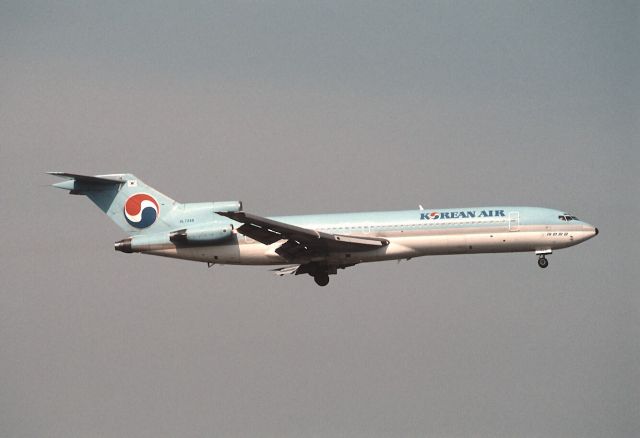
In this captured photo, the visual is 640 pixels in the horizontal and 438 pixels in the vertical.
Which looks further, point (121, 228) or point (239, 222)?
point (121, 228)

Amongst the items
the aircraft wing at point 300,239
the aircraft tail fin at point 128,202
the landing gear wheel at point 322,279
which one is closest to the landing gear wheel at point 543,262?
the aircraft wing at point 300,239

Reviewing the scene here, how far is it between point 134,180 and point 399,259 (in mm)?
14190

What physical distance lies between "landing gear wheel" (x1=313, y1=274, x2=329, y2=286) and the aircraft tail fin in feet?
26.1

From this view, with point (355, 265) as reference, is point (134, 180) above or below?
above

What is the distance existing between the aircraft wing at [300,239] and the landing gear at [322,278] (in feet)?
7.00

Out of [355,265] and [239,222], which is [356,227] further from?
[239,222]

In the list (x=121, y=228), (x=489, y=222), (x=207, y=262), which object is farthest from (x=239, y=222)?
(x=489, y=222)

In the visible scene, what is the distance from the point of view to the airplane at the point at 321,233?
48.3 meters

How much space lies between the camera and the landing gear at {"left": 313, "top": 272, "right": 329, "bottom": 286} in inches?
2015

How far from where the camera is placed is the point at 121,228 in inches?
2020

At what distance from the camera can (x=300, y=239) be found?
48.1 meters

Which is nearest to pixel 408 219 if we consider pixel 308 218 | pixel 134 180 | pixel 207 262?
pixel 308 218

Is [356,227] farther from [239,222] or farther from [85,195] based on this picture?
[85,195]

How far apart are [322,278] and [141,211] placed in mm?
9741
